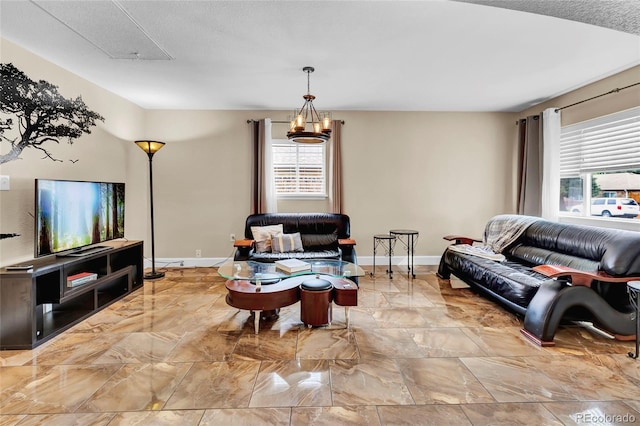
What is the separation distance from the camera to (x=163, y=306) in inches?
133

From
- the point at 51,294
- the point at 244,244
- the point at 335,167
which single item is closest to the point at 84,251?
the point at 51,294

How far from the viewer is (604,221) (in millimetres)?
3830

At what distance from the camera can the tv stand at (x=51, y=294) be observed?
7.97 feet

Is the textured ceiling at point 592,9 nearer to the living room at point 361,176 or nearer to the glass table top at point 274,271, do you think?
the glass table top at point 274,271

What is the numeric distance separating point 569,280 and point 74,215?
4.67 metres

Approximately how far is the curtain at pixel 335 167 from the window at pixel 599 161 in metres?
3.23

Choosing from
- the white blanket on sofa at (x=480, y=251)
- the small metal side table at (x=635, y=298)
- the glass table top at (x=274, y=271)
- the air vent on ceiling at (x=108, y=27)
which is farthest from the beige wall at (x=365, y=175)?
the small metal side table at (x=635, y=298)

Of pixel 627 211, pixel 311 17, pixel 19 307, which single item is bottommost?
pixel 19 307

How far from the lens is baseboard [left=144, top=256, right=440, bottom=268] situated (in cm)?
514

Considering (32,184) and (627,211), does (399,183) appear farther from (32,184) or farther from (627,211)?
(32,184)

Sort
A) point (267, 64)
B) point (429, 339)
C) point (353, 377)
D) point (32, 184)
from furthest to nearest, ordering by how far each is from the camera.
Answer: point (267, 64) < point (32, 184) < point (429, 339) < point (353, 377)

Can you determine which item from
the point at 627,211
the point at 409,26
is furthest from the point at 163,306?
the point at 627,211

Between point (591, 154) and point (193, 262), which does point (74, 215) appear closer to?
point (193, 262)

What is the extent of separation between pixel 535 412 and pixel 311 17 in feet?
10.0
